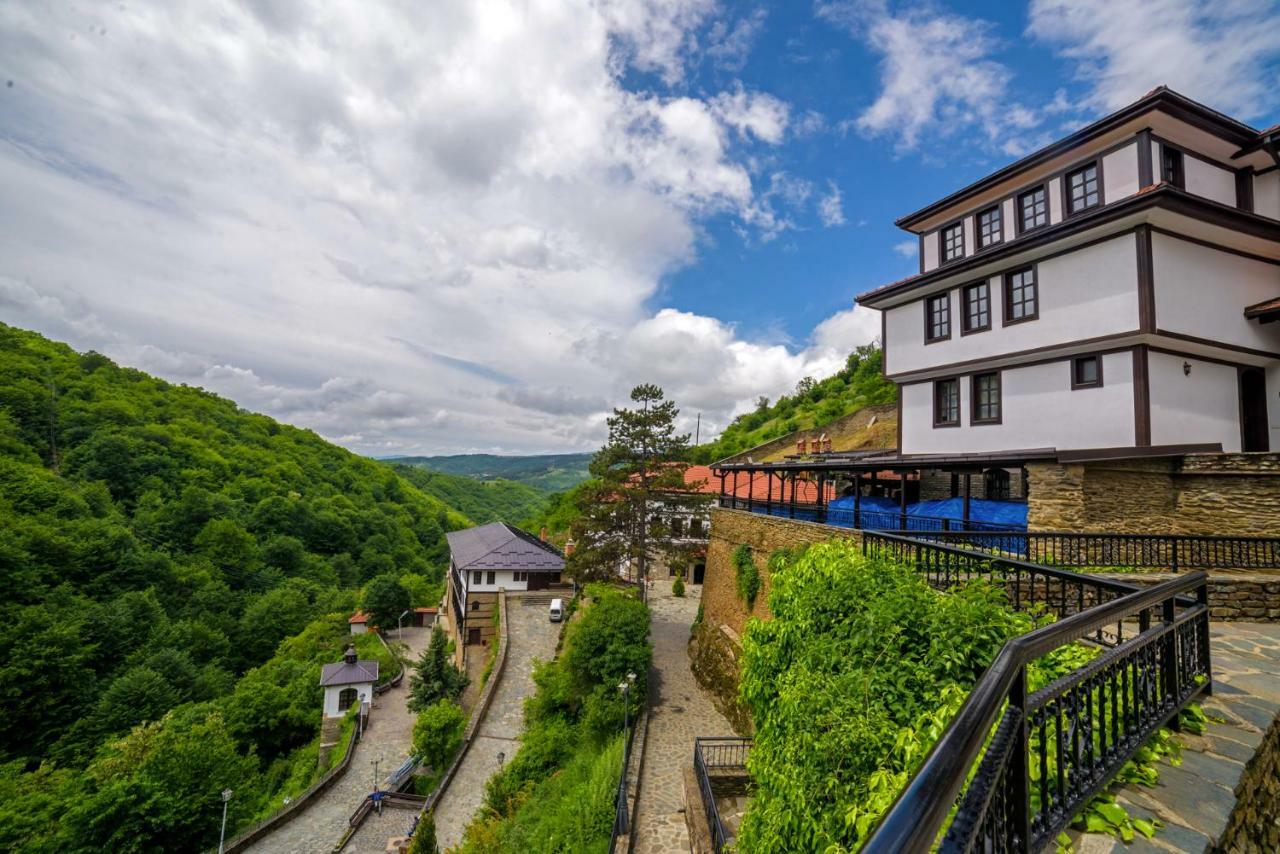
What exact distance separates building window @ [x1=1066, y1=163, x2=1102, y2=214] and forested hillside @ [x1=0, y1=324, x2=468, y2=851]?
3822 cm

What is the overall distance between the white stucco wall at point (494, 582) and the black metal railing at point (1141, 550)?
28.4m

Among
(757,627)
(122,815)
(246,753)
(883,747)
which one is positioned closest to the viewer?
(883,747)

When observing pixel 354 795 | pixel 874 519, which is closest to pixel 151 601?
pixel 354 795

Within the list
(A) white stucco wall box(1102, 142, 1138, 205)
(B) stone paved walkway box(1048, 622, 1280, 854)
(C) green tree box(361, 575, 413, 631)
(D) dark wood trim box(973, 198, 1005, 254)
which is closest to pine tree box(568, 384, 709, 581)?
(D) dark wood trim box(973, 198, 1005, 254)

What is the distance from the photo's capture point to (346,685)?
30.5m

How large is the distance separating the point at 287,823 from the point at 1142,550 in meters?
30.0

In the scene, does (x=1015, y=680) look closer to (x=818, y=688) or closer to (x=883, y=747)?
(x=883, y=747)

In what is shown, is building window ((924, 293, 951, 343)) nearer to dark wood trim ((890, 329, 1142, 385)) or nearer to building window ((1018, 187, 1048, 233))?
dark wood trim ((890, 329, 1142, 385))

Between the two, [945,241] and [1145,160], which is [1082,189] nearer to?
[1145,160]

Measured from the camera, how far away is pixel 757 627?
6660 mm

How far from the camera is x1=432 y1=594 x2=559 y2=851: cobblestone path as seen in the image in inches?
693

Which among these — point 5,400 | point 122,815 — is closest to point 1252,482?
Answer: point 122,815

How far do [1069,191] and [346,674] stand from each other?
39.4m

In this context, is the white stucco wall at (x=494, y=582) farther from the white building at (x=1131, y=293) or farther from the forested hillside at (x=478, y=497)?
the forested hillside at (x=478, y=497)
